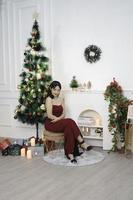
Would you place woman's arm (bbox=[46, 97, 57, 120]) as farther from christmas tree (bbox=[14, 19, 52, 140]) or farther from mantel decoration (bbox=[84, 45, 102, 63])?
mantel decoration (bbox=[84, 45, 102, 63])

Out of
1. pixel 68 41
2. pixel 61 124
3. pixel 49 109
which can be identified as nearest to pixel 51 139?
pixel 61 124

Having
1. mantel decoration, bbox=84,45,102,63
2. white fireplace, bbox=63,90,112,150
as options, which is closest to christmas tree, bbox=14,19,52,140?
white fireplace, bbox=63,90,112,150

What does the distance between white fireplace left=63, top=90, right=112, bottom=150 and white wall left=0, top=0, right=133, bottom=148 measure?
0.09 meters

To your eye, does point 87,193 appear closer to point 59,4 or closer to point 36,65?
point 36,65

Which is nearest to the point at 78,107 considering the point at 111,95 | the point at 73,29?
the point at 111,95

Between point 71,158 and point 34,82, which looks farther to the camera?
point 34,82

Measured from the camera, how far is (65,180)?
3717mm

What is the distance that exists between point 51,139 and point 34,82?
1.17 m

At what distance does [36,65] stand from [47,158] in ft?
5.79

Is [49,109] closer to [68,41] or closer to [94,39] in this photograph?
[68,41]

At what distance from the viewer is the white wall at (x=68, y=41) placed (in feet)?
16.6

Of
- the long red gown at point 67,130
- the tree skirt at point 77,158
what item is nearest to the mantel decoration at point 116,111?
the tree skirt at point 77,158

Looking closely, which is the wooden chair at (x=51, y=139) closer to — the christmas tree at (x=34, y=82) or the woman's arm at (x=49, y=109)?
the woman's arm at (x=49, y=109)

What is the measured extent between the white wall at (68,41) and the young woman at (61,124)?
0.45 metres
